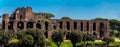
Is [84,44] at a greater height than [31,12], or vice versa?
[31,12]

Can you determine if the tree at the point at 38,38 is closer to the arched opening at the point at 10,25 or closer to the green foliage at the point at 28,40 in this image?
the green foliage at the point at 28,40

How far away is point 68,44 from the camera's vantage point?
134 metres

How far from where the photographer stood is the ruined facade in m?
143

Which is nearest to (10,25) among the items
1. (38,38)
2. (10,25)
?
(10,25)

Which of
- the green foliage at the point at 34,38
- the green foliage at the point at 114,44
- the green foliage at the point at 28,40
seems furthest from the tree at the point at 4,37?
the green foliage at the point at 114,44

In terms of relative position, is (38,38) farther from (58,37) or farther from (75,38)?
(75,38)

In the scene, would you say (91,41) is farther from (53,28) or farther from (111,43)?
(53,28)

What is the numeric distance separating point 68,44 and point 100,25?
28.8 m

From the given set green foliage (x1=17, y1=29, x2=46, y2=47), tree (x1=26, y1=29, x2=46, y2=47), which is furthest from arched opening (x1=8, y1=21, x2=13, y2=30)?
tree (x1=26, y1=29, x2=46, y2=47)

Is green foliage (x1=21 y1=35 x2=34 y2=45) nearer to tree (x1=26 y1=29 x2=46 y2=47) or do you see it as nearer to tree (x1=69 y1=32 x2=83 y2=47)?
tree (x1=26 y1=29 x2=46 y2=47)

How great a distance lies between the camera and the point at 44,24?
14412 cm

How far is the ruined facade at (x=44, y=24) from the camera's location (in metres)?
143

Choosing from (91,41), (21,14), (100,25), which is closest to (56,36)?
(91,41)

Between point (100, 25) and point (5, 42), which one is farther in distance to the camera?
point (100, 25)
